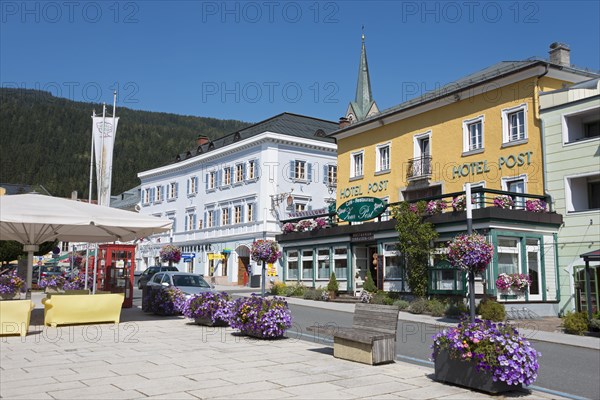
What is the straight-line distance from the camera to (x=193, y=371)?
330 inches

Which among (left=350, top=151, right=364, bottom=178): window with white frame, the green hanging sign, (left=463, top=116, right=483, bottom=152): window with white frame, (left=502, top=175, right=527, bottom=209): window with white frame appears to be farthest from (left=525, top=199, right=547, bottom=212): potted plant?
(left=350, top=151, right=364, bottom=178): window with white frame

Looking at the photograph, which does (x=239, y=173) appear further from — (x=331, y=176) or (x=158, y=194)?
(x=158, y=194)

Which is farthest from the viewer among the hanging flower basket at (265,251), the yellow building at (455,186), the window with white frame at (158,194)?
the window with white frame at (158,194)

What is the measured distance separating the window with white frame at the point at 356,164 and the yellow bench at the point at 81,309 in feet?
61.9

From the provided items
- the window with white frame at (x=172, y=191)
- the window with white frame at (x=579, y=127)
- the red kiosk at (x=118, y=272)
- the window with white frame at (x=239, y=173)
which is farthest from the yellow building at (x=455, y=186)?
the window with white frame at (x=172, y=191)

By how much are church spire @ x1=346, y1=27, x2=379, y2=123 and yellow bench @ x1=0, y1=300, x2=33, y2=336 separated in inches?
1987

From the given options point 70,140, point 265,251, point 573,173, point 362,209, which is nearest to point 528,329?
point 573,173

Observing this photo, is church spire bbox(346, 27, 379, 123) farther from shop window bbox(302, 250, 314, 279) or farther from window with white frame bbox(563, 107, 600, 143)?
window with white frame bbox(563, 107, 600, 143)

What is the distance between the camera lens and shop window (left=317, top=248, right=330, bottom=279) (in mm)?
27734

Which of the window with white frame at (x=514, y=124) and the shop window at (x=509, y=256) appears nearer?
the shop window at (x=509, y=256)

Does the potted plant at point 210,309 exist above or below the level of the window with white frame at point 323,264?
below

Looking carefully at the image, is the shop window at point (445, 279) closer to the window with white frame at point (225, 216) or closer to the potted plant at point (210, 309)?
the potted plant at point (210, 309)

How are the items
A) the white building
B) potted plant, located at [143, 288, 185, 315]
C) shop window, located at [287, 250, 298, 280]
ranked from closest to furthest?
potted plant, located at [143, 288, 185, 315] < shop window, located at [287, 250, 298, 280] < the white building

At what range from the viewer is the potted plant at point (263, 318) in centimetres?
1184
